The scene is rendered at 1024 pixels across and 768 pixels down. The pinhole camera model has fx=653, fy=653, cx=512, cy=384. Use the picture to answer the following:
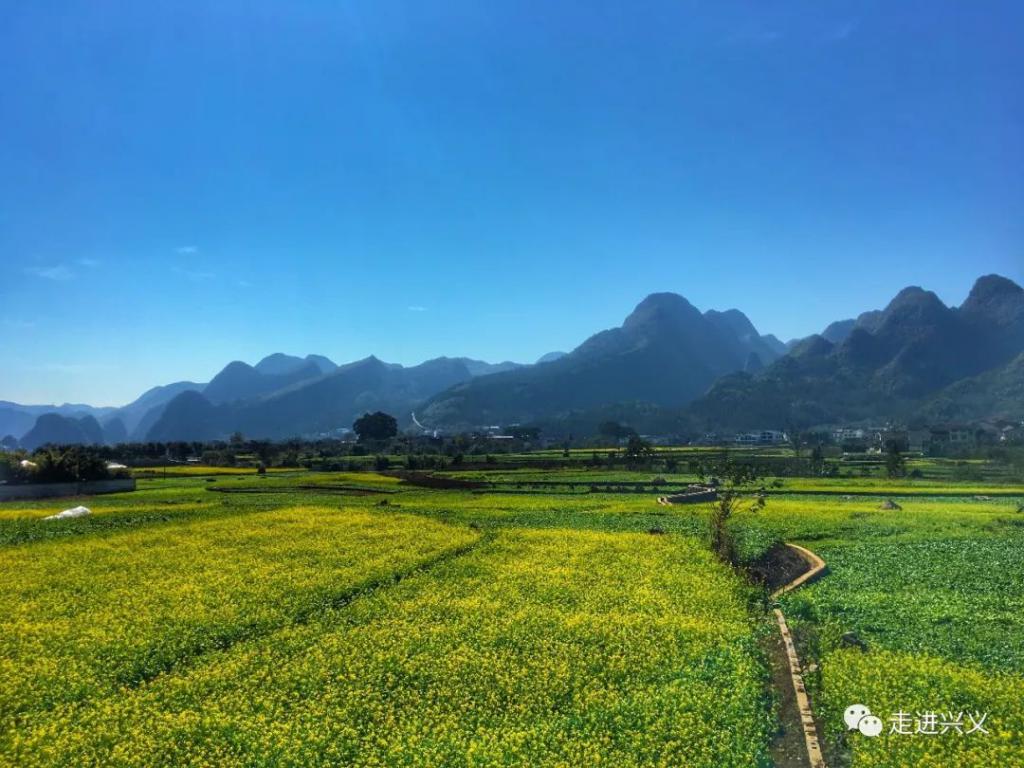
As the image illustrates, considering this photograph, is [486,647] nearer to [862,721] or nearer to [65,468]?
[862,721]

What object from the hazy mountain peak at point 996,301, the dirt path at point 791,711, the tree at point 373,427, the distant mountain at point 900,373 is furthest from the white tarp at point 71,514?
the hazy mountain peak at point 996,301

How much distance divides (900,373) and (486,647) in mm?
172421

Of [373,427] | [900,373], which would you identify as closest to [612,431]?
[373,427]

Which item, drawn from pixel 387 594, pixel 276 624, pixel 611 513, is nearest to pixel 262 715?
pixel 276 624

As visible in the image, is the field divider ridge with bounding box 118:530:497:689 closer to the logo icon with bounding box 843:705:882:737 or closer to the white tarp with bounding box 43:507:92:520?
the logo icon with bounding box 843:705:882:737

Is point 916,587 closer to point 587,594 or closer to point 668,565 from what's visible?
point 668,565

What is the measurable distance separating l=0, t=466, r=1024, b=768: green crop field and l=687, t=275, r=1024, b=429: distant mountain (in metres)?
129

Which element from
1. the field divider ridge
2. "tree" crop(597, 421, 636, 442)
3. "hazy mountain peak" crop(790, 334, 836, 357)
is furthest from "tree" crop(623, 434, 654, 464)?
"hazy mountain peak" crop(790, 334, 836, 357)

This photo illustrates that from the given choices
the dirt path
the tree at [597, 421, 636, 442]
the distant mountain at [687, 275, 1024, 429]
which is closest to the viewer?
the dirt path

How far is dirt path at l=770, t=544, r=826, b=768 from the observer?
826 cm

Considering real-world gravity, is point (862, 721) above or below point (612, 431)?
below

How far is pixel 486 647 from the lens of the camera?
1148 cm

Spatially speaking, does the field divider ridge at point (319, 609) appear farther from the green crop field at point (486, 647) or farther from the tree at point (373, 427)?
the tree at point (373, 427)

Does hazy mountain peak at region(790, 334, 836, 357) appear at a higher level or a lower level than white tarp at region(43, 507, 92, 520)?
higher
